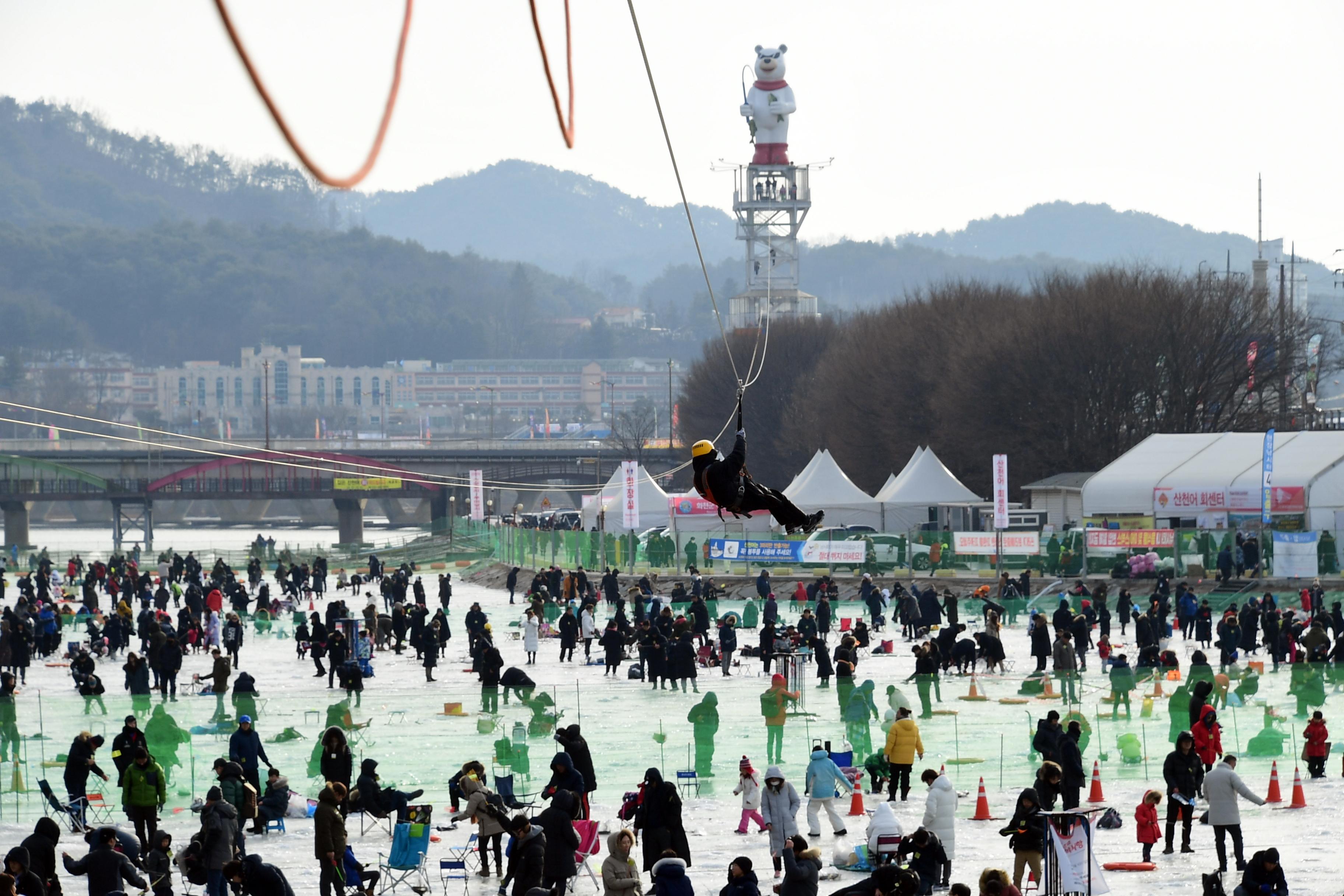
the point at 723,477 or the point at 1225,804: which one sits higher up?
the point at 723,477

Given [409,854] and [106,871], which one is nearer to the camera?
[106,871]

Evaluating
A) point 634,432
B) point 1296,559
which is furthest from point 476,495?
point 634,432

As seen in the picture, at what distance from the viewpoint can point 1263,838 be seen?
57.0 feet

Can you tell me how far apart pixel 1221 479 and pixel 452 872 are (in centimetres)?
3433

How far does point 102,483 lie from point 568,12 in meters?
91.4

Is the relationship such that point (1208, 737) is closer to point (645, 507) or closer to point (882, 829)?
point (882, 829)

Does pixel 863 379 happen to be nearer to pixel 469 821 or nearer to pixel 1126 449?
pixel 1126 449

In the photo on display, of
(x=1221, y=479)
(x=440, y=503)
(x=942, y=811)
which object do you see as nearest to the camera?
(x=942, y=811)

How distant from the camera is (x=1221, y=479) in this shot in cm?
4684

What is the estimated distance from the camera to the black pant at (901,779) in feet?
63.9

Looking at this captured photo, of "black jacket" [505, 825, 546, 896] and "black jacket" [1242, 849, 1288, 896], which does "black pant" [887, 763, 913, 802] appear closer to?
"black jacket" [505, 825, 546, 896]

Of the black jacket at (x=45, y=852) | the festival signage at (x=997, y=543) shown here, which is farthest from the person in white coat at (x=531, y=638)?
the black jacket at (x=45, y=852)

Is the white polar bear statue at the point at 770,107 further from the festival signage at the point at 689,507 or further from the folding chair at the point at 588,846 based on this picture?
the folding chair at the point at 588,846

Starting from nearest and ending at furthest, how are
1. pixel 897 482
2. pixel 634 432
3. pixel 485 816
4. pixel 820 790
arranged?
pixel 485 816 < pixel 820 790 < pixel 897 482 < pixel 634 432
